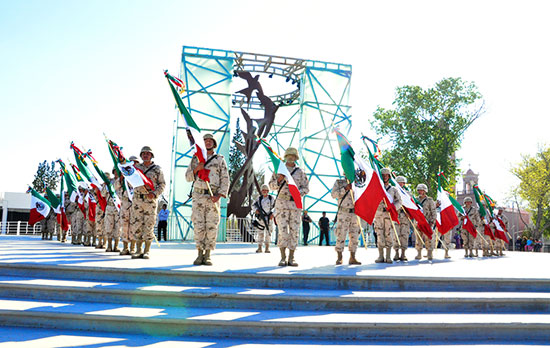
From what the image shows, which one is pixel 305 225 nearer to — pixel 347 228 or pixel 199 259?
pixel 347 228

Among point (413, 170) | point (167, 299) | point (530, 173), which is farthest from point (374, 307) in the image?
point (530, 173)

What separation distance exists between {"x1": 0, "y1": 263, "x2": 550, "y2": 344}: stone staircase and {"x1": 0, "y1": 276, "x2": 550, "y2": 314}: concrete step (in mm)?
12

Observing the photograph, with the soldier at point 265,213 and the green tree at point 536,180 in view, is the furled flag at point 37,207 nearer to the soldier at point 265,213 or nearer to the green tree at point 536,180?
the soldier at point 265,213

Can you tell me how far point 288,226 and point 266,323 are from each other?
10.2 feet

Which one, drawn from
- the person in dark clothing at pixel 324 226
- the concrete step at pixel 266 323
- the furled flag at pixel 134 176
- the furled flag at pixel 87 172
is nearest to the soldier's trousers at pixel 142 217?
the furled flag at pixel 134 176

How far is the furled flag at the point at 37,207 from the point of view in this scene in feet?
53.5

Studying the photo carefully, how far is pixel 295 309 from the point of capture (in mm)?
5520

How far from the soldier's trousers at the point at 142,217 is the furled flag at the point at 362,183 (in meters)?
3.74

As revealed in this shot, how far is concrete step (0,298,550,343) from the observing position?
15.9 ft

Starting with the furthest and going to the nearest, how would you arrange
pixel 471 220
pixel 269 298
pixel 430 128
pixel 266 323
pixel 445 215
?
pixel 430 128 < pixel 471 220 < pixel 445 215 < pixel 269 298 < pixel 266 323

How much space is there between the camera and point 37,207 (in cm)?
1636

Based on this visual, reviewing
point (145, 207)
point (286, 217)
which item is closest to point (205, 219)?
point (286, 217)

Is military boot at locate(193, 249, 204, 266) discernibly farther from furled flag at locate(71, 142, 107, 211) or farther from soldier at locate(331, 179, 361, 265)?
furled flag at locate(71, 142, 107, 211)

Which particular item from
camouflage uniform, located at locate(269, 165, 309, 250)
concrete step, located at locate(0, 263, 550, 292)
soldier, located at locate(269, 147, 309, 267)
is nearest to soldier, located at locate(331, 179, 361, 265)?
soldier, located at locate(269, 147, 309, 267)
